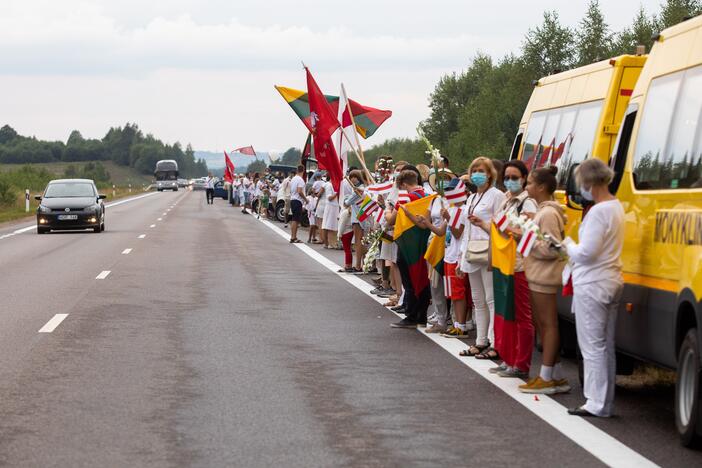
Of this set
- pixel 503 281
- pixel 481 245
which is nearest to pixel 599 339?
pixel 503 281

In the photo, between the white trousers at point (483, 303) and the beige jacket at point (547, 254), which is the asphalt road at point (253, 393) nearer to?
Answer: the white trousers at point (483, 303)

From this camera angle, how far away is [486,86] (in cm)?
11456

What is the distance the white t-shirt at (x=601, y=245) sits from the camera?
7.96 m

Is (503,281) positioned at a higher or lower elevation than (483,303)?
higher

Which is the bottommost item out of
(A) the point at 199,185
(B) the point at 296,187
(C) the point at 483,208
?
(A) the point at 199,185

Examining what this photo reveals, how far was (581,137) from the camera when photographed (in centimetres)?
1118

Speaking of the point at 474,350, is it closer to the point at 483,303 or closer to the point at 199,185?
the point at 483,303

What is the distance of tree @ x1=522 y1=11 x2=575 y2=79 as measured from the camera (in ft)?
320

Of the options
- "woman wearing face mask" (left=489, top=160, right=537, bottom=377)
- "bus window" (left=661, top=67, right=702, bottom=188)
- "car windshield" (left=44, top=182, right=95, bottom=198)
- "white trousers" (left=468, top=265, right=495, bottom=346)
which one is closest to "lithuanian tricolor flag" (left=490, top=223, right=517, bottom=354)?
"woman wearing face mask" (left=489, top=160, right=537, bottom=377)

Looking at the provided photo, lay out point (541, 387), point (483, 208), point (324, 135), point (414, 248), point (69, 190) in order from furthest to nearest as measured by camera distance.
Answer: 1. point (69, 190)
2. point (324, 135)
3. point (414, 248)
4. point (483, 208)
5. point (541, 387)

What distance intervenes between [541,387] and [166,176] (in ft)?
474

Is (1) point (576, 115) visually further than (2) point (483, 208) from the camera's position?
Yes

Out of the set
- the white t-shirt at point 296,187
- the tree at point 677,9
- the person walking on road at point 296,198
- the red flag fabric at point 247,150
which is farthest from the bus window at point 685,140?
the tree at point 677,9

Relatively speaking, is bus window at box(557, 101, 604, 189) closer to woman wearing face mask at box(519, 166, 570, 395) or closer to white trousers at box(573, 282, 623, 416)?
woman wearing face mask at box(519, 166, 570, 395)
